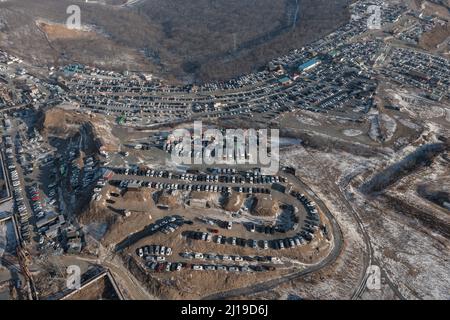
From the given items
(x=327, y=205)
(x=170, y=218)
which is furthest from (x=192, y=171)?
(x=327, y=205)

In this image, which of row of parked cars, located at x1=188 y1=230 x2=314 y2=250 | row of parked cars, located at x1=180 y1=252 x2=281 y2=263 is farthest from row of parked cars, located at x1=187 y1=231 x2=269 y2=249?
row of parked cars, located at x1=180 y1=252 x2=281 y2=263

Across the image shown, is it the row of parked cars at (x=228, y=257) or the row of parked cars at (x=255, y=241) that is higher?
the row of parked cars at (x=255, y=241)

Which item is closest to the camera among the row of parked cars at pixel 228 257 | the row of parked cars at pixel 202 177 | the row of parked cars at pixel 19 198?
the row of parked cars at pixel 228 257

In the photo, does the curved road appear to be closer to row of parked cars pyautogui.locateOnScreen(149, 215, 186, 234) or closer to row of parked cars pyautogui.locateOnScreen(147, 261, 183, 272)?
row of parked cars pyautogui.locateOnScreen(147, 261, 183, 272)

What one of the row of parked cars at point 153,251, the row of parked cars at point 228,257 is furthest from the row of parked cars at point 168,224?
the row of parked cars at point 228,257

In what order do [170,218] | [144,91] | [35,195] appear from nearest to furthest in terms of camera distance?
[170,218], [35,195], [144,91]

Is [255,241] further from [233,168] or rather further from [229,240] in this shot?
[233,168]

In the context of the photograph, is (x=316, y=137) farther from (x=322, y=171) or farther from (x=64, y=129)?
(x=64, y=129)

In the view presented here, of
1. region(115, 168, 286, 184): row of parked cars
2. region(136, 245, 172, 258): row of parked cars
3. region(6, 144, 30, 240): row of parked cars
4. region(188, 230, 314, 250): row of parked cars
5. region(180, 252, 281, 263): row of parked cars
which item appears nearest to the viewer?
region(136, 245, 172, 258): row of parked cars

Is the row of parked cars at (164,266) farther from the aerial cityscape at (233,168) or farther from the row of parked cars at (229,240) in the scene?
the row of parked cars at (229,240)
